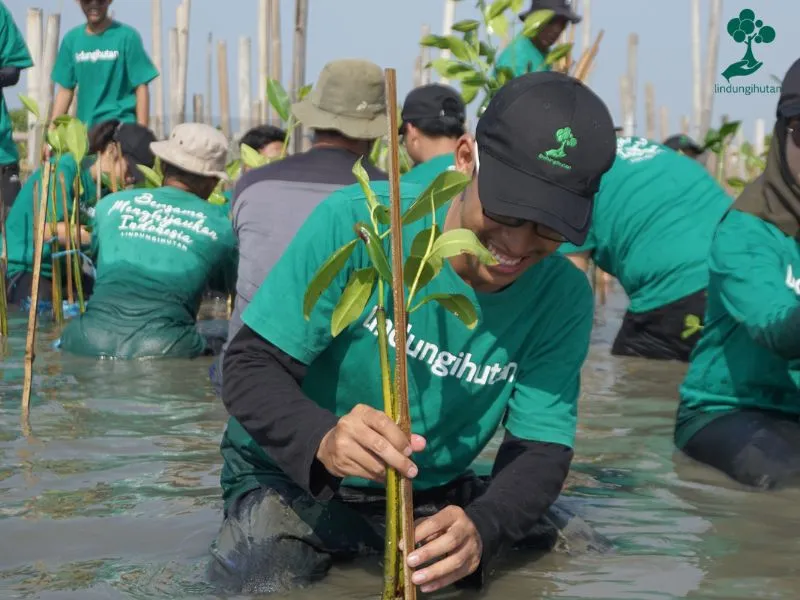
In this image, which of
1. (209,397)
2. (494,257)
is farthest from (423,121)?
(494,257)

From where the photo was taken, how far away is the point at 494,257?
2.59 metres

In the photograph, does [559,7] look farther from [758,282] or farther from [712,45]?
[712,45]

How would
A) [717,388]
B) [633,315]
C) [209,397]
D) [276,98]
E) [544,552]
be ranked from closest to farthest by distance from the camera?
1. [544,552]
2. [717,388]
3. [209,397]
4. [633,315]
5. [276,98]

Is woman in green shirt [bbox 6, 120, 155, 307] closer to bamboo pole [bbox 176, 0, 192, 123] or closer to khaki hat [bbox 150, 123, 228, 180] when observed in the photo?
khaki hat [bbox 150, 123, 228, 180]

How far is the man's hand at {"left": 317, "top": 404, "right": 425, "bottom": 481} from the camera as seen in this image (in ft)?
7.63

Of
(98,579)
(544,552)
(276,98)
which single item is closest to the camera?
(98,579)

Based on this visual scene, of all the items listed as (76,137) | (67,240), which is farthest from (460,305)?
(67,240)

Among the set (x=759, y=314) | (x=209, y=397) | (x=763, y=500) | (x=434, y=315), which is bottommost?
(x=209, y=397)

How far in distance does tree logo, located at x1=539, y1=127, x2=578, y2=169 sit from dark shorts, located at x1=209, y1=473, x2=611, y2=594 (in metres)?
1.00

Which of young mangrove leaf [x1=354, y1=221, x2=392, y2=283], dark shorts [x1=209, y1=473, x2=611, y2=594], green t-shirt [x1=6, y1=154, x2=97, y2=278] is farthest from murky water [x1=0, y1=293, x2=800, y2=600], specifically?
green t-shirt [x1=6, y1=154, x2=97, y2=278]

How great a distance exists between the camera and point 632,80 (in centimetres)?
1844

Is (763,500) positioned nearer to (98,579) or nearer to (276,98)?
(98,579)

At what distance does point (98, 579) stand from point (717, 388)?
7.27 ft

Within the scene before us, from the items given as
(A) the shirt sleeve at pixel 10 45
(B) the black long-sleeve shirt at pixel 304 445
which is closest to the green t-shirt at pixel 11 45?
(A) the shirt sleeve at pixel 10 45
